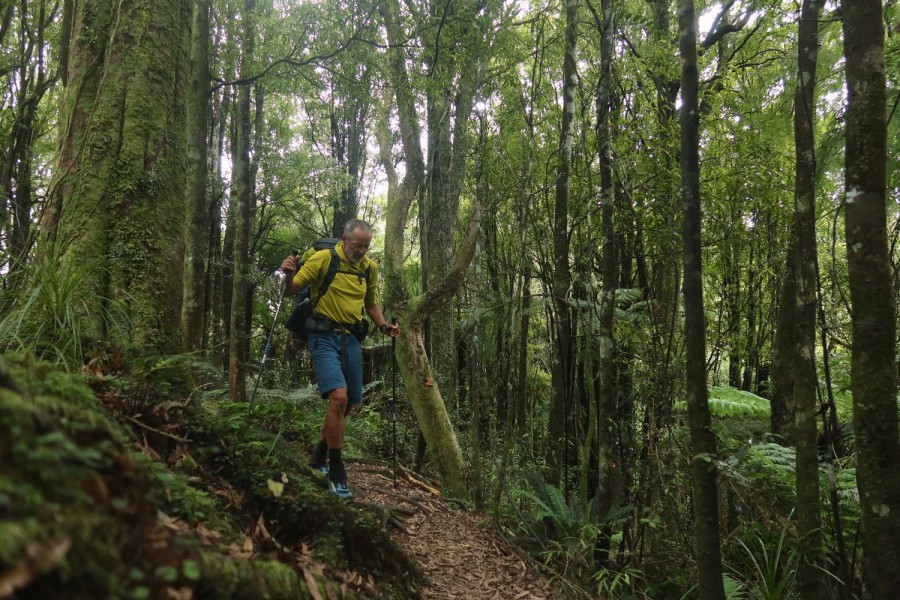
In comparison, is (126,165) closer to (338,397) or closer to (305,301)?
(305,301)

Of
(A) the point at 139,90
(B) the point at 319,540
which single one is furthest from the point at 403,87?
(B) the point at 319,540

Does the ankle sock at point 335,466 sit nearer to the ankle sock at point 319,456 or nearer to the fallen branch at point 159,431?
the ankle sock at point 319,456

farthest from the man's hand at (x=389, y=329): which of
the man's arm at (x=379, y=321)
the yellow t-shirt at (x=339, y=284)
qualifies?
the yellow t-shirt at (x=339, y=284)

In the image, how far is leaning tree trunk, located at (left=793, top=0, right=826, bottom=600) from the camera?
389 centimetres

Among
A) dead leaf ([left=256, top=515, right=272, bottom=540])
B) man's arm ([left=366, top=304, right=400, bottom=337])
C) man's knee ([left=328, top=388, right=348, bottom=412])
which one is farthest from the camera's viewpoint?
man's arm ([left=366, top=304, right=400, bottom=337])

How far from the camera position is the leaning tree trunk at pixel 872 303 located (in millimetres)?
3016

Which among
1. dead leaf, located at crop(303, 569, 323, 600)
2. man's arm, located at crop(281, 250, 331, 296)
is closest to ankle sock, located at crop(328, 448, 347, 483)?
man's arm, located at crop(281, 250, 331, 296)

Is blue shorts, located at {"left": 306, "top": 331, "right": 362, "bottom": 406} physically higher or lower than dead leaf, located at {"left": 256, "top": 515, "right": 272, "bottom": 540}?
higher

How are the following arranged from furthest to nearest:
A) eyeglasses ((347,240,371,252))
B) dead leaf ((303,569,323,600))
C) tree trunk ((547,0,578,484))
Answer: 1. tree trunk ((547,0,578,484))
2. eyeglasses ((347,240,371,252))
3. dead leaf ((303,569,323,600))

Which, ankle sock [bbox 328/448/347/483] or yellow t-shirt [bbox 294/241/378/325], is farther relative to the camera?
yellow t-shirt [bbox 294/241/378/325]

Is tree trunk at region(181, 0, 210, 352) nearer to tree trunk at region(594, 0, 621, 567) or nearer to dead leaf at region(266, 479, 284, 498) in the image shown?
dead leaf at region(266, 479, 284, 498)

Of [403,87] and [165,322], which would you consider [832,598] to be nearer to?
[165,322]

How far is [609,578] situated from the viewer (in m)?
4.85

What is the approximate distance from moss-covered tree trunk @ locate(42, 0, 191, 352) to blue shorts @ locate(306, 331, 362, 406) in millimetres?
1295
